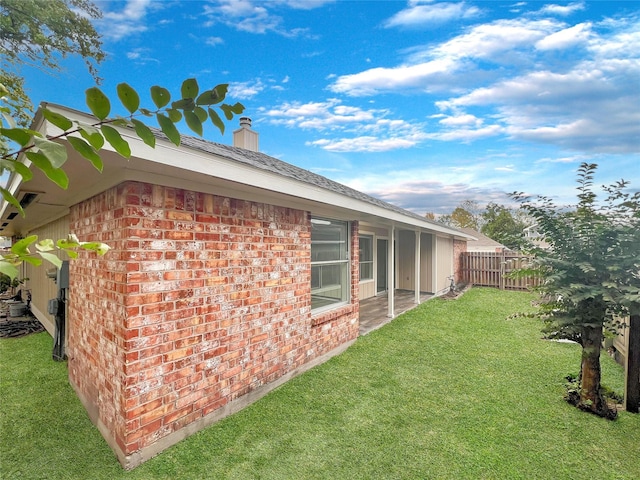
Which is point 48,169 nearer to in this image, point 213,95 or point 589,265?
point 213,95

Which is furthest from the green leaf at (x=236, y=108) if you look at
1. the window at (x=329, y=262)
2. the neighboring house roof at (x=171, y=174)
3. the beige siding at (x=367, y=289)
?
the beige siding at (x=367, y=289)

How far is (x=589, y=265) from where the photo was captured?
135 inches

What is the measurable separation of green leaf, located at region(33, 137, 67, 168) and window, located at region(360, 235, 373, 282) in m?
9.11

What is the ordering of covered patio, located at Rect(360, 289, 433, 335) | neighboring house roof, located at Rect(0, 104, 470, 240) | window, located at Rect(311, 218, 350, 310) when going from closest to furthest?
neighboring house roof, located at Rect(0, 104, 470, 240) → window, located at Rect(311, 218, 350, 310) → covered patio, located at Rect(360, 289, 433, 335)

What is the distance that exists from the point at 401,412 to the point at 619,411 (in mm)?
2611

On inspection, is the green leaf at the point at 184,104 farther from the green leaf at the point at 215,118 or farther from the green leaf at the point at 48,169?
the green leaf at the point at 48,169

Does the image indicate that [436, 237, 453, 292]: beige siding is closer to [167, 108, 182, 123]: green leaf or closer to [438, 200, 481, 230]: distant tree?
[167, 108, 182, 123]: green leaf

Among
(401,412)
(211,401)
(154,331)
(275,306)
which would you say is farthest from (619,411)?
(154,331)

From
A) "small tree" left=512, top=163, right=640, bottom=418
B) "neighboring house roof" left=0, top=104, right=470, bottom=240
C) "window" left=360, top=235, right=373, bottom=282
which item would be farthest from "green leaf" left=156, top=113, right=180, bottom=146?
"window" left=360, top=235, right=373, bottom=282

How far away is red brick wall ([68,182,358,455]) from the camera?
2773 mm

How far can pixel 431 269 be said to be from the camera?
11.5 metres

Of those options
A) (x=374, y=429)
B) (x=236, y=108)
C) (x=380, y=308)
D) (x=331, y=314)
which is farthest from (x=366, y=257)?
(x=236, y=108)

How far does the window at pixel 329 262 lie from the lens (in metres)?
5.24

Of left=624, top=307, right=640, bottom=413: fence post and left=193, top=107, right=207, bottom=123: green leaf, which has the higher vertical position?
left=193, top=107, right=207, bottom=123: green leaf
